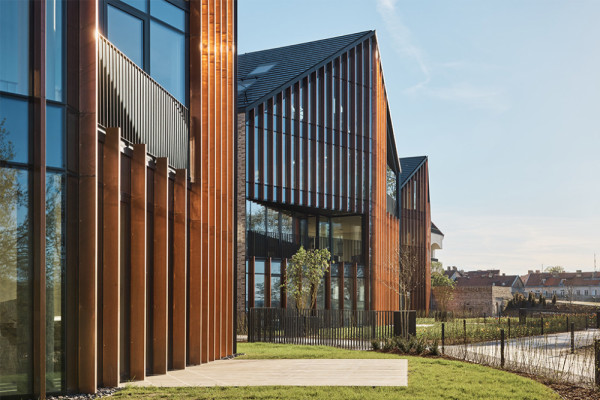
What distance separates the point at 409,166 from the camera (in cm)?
6038

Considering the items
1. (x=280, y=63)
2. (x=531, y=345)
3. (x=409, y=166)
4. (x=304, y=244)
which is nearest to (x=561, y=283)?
(x=409, y=166)

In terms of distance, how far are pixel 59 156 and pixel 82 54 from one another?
1.83 meters

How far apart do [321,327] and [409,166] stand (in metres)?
33.9

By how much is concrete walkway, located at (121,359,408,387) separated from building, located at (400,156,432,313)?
129 feet

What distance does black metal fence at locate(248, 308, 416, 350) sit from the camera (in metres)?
26.3

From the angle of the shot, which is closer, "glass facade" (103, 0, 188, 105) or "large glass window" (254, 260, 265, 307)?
"glass facade" (103, 0, 188, 105)

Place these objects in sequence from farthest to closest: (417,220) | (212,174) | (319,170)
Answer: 1. (417,220)
2. (319,170)
3. (212,174)

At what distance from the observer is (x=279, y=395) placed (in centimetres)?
1214

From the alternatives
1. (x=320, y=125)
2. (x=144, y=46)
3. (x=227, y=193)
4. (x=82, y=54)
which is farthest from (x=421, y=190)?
(x=82, y=54)

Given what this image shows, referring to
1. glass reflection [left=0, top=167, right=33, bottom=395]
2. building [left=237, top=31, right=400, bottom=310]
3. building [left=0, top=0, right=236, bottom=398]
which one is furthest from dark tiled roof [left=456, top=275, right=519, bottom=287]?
glass reflection [left=0, top=167, right=33, bottom=395]

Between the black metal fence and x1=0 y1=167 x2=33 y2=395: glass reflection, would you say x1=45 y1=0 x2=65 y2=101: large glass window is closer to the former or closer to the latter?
x1=0 y1=167 x2=33 y2=395: glass reflection

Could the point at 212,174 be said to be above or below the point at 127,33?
below

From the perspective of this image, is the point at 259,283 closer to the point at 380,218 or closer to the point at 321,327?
the point at 321,327

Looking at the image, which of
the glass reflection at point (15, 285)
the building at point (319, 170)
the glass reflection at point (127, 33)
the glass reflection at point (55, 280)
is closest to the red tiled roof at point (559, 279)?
the building at point (319, 170)
